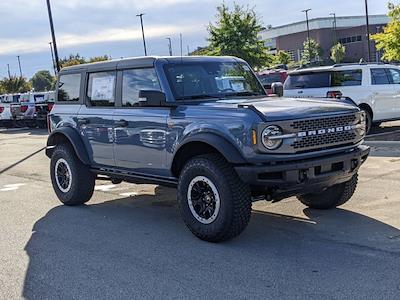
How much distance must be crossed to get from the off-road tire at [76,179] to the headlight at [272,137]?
3426 millimetres

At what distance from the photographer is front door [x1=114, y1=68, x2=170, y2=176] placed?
6.22 m

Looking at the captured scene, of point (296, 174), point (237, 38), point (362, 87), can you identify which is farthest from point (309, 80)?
point (237, 38)

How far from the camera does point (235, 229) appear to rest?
5430 mm

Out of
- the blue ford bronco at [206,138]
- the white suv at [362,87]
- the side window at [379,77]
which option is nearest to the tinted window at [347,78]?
the white suv at [362,87]

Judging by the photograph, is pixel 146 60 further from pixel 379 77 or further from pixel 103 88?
pixel 379 77

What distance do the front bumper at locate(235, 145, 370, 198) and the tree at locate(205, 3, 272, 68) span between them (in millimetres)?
27561

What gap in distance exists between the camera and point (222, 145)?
5.36 metres

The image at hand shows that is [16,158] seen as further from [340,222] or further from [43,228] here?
[340,222]

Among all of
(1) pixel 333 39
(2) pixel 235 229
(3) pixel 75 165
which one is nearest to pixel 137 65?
(3) pixel 75 165

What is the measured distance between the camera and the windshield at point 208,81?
6.38 m

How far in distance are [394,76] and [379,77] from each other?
1.96 ft

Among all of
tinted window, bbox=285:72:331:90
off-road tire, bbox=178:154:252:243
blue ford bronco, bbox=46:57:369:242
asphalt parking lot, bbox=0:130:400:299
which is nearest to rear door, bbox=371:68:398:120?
tinted window, bbox=285:72:331:90

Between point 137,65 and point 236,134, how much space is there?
81.7 inches

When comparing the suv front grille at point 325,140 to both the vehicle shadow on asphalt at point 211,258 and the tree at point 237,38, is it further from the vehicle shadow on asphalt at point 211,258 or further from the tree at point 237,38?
the tree at point 237,38
